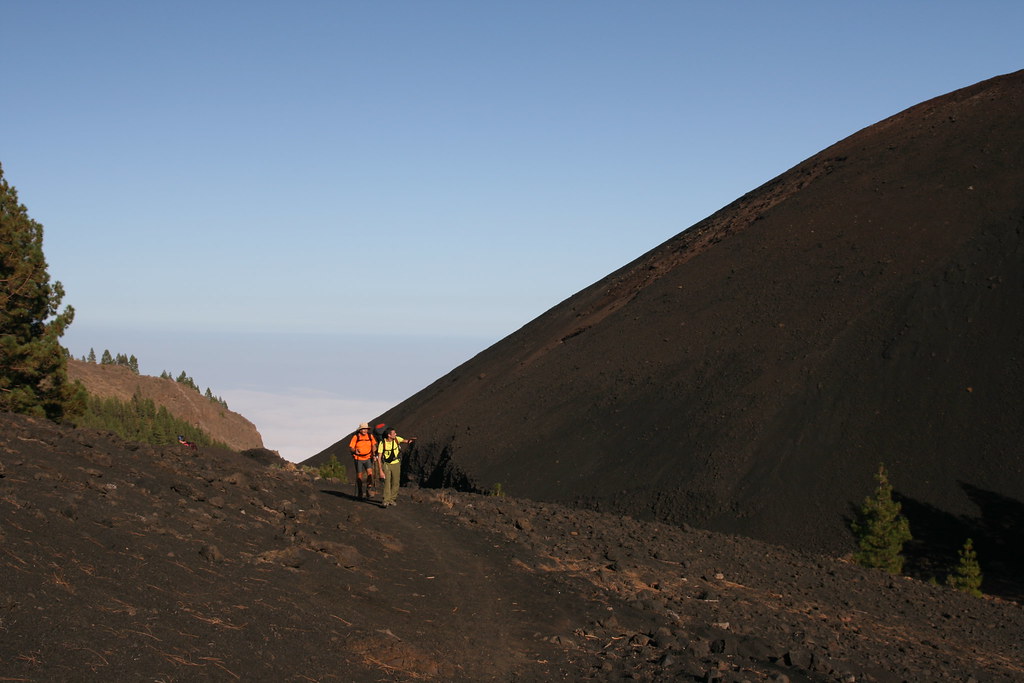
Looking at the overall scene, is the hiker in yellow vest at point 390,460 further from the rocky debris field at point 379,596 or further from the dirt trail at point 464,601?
the dirt trail at point 464,601

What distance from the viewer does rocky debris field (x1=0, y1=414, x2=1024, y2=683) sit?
820 centimetres

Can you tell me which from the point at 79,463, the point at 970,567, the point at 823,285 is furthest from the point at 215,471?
the point at 823,285

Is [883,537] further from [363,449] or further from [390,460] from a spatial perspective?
[363,449]

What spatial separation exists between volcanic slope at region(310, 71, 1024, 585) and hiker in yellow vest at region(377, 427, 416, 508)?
12.6 metres

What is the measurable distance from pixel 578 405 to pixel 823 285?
11.4 metres

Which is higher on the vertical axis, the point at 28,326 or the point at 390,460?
the point at 28,326

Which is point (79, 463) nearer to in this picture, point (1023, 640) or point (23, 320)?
point (23, 320)

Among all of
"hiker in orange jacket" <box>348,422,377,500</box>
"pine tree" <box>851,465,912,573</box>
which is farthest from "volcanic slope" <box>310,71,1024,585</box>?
"hiker in orange jacket" <box>348,422,377,500</box>

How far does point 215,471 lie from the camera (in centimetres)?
1602

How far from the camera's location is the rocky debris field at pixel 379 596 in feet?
26.9

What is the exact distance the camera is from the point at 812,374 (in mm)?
33719

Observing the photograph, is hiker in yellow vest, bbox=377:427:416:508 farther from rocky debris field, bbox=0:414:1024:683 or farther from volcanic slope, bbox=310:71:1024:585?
volcanic slope, bbox=310:71:1024:585

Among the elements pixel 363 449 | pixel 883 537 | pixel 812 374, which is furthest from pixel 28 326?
pixel 812 374

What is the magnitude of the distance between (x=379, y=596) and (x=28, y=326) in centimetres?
1674
